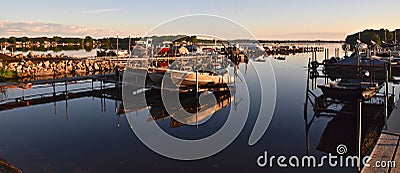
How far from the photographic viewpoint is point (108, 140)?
10.2 meters

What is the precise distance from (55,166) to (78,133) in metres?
2.98

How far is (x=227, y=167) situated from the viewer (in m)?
8.23

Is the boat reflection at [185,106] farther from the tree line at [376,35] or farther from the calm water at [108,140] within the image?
the tree line at [376,35]

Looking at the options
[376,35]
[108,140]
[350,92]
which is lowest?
[108,140]

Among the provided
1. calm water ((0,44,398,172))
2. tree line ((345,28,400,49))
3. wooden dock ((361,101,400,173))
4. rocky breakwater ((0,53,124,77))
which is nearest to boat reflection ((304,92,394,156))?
calm water ((0,44,398,172))

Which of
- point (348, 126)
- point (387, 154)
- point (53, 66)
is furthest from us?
point (53, 66)

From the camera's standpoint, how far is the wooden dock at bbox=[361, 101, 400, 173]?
5516mm

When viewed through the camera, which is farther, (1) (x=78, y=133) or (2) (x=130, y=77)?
(2) (x=130, y=77)

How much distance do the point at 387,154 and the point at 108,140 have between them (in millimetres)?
7233

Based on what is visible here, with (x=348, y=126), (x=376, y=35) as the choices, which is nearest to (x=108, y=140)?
(x=348, y=126)

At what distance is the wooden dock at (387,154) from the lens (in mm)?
5516

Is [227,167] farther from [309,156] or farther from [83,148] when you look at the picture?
[83,148]

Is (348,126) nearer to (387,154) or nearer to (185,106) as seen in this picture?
(387,154)

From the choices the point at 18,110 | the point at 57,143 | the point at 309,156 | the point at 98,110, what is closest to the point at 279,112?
the point at 309,156
